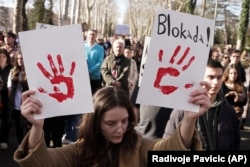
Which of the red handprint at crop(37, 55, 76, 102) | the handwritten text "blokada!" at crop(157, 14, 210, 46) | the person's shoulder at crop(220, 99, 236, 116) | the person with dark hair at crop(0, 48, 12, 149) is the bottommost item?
the person with dark hair at crop(0, 48, 12, 149)

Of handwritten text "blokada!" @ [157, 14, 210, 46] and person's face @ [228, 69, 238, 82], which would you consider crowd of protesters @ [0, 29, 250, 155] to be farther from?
handwritten text "blokada!" @ [157, 14, 210, 46]

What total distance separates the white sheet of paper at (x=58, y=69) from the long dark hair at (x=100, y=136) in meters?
0.09

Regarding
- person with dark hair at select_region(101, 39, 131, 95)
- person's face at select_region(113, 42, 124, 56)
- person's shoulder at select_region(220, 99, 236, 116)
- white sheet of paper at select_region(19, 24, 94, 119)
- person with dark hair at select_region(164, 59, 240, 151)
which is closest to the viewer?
white sheet of paper at select_region(19, 24, 94, 119)

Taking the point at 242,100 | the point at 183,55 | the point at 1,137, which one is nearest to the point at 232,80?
the point at 242,100

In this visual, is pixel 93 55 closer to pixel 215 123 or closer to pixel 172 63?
pixel 215 123

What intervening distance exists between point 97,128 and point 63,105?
193 mm

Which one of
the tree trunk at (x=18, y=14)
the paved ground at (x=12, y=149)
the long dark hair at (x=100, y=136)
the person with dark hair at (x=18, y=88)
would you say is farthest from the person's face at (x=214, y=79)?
the tree trunk at (x=18, y=14)

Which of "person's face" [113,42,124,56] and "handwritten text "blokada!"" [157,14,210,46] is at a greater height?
"handwritten text "blokada!"" [157,14,210,46]

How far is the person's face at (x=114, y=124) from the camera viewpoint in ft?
6.89

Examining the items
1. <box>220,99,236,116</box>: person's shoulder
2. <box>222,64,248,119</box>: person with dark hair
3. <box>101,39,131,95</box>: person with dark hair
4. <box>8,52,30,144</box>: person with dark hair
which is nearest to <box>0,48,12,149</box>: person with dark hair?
<box>8,52,30,144</box>: person with dark hair

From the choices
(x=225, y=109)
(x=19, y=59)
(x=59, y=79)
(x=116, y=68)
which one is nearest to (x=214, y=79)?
(x=225, y=109)

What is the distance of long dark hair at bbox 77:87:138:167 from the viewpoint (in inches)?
82.1

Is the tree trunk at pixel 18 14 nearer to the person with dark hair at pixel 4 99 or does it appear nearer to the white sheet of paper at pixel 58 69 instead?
the person with dark hair at pixel 4 99

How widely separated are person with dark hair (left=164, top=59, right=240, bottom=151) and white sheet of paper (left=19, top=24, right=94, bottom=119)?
1.00 m
